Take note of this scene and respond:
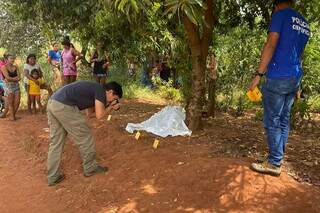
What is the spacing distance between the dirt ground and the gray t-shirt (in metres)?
0.93

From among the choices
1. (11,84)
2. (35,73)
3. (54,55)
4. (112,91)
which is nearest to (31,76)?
(35,73)

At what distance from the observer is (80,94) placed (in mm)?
5625

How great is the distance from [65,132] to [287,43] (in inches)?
116

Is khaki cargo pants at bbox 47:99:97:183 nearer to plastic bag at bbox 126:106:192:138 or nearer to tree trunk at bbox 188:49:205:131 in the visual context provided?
plastic bag at bbox 126:106:192:138

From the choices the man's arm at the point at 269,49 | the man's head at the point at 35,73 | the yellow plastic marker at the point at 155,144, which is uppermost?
the man's arm at the point at 269,49

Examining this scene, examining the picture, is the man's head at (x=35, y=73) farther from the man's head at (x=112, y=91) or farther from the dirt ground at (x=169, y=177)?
the man's head at (x=112, y=91)

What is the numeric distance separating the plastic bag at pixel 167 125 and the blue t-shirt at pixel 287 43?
218cm

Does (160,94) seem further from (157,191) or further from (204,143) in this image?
(157,191)

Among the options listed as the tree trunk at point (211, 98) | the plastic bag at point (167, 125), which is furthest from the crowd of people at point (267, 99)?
the tree trunk at point (211, 98)

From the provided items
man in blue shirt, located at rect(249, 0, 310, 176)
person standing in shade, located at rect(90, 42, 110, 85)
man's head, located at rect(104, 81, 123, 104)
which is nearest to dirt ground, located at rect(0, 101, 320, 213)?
man in blue shirt, located at rect(249, 0, 310, 176)

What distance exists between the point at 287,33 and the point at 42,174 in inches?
148

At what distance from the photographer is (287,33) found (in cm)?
460

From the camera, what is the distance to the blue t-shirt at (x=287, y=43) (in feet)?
15.1

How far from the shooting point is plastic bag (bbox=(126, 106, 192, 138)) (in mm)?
6629
